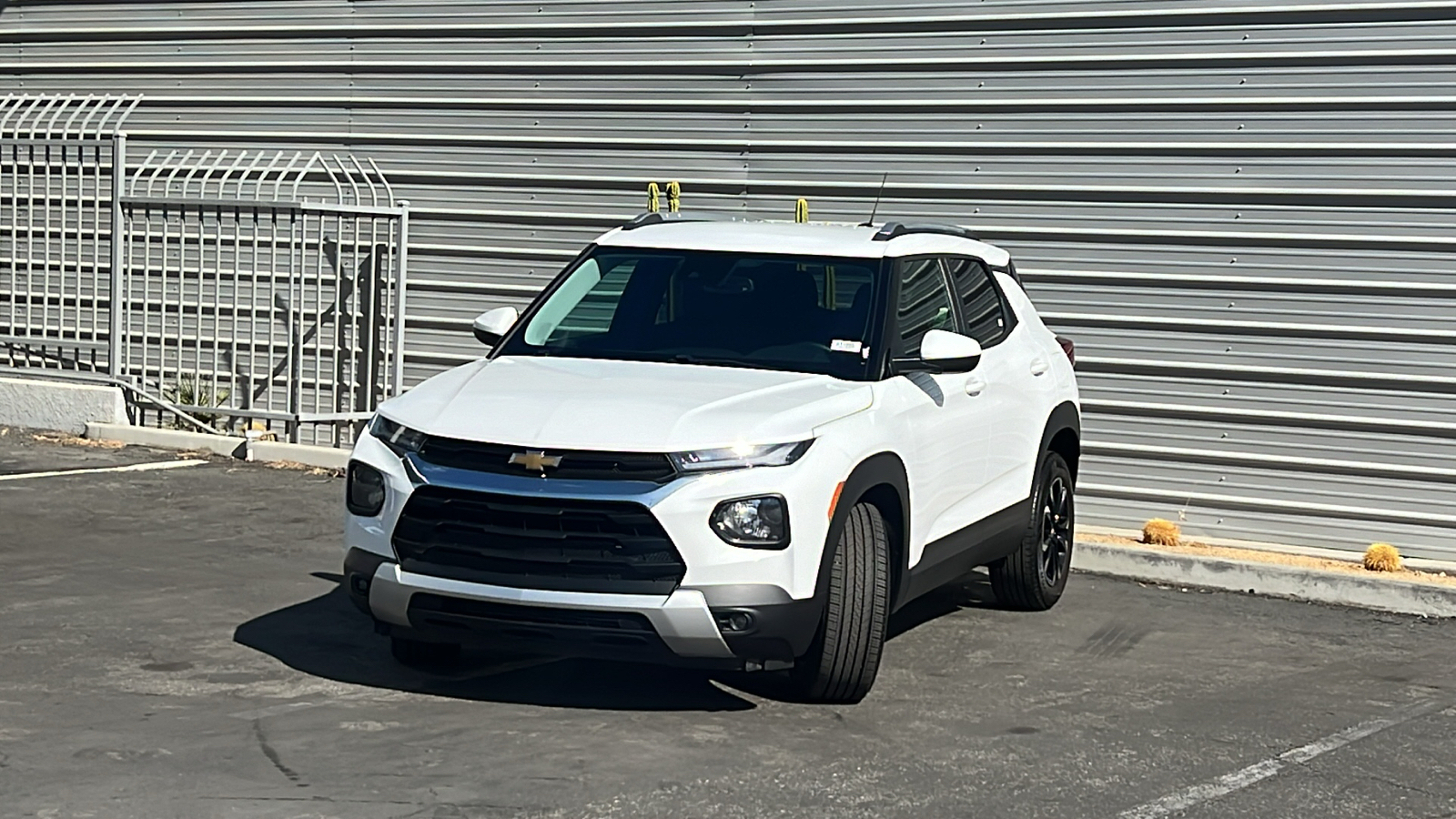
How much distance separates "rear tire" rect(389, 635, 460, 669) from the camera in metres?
6.99

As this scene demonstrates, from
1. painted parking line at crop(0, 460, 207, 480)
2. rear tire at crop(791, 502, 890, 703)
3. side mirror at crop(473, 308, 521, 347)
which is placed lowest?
painted parking line at crop(0, 460, 207, 480)

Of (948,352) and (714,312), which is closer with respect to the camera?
(948,352)

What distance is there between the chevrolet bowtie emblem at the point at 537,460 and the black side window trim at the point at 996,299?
8.36 feet

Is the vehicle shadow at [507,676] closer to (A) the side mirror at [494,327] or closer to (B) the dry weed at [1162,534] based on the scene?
(A) the side mirror at [494,327]

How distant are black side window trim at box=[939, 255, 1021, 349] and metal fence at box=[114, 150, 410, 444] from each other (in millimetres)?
5723

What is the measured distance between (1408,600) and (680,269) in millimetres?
4428

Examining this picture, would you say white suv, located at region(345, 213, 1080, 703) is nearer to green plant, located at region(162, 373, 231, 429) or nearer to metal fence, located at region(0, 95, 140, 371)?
green plant, located at region(162, 373, 231, 429)

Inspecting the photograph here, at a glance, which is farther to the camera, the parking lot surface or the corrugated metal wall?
the corrugated metal wall

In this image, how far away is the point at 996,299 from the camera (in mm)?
8758

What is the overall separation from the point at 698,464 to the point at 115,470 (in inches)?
277

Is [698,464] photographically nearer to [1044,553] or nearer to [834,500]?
[834,500]

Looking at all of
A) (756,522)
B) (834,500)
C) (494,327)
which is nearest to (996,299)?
(494,327)

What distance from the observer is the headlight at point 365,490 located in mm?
6562

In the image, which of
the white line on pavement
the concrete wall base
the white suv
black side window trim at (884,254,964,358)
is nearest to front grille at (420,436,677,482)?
the white suv
